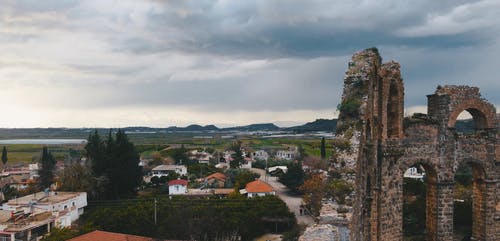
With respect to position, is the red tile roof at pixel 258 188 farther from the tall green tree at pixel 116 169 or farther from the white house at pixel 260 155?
the white house at pixel 260 155

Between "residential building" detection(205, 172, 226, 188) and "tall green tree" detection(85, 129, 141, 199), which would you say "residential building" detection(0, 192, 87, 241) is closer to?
"tall green tree" detection(85, 129, 141, 199)

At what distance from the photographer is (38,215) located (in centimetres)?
3512


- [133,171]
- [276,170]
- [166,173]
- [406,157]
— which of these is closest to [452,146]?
[406,157]

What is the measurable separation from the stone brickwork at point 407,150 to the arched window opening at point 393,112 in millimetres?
29

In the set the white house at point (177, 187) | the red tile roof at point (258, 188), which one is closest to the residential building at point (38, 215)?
the white house at point (177, 187)

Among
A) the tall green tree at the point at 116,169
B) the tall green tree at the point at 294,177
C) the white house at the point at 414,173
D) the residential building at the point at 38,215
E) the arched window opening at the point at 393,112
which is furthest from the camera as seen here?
the tall green tree at the point at 294,177

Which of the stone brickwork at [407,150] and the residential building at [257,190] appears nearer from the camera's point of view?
the stone brickwork at [407,150]

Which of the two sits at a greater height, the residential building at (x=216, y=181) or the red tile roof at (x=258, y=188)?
the red tile roof at (x=258, y=188)

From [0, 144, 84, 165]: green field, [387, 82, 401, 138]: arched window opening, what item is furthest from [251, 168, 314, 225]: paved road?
[0, 144, 84, 165]: green field

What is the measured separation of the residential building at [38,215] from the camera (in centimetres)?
3108

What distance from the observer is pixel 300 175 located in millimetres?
57938

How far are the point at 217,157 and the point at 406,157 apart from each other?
84.5 meters

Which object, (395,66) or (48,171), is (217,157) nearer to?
(48,171)

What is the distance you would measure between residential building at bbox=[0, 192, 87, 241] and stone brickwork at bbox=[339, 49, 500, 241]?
90.0 feet
